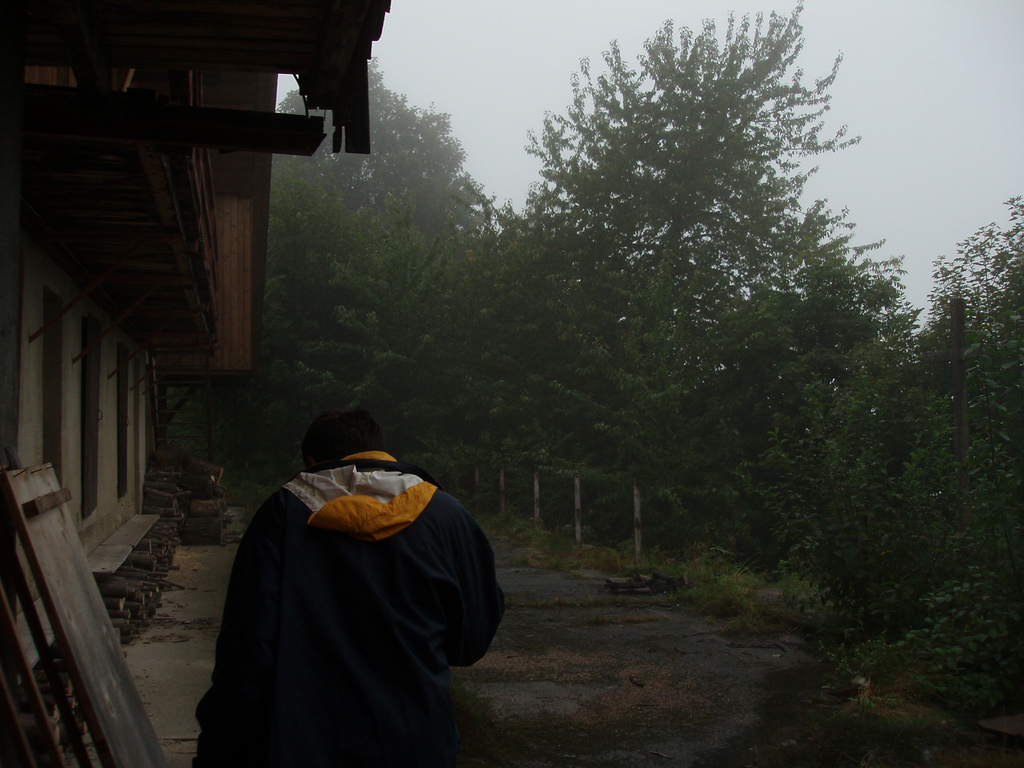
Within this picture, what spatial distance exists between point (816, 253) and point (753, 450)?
4.03m

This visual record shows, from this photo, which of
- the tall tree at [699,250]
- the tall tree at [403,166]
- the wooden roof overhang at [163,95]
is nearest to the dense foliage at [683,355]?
the tall tree at [699,250]

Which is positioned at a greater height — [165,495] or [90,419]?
[90,419]

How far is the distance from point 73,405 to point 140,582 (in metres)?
1.71

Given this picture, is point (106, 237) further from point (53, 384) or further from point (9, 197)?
point (9, 197)

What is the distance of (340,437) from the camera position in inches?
93.3

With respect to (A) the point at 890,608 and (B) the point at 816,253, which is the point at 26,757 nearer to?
(A) the point at 890,608

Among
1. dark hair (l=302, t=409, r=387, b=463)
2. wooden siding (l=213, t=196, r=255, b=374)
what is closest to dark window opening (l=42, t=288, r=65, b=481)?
dark hair (l=302, t=409, r=387, b=463)

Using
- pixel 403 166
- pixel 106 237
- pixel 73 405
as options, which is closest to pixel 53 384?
pixel 73 405

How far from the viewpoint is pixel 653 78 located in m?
21.9

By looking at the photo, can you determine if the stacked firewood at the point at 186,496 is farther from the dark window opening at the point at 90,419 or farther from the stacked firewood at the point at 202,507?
the dark window opening at the point at 90,419

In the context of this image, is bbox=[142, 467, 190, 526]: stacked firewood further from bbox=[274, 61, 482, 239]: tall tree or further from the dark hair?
bbox=[274, 61, 482, 239]: tall tree

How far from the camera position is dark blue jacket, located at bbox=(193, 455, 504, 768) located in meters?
1.97

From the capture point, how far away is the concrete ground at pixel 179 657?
195 inches

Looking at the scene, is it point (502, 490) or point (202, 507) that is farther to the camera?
point (502, 490)
